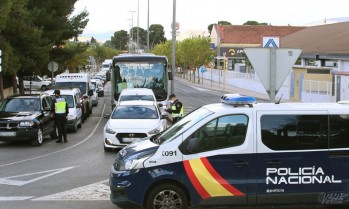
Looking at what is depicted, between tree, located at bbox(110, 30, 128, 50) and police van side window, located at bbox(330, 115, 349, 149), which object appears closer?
police van side window, located at bbox(330, 115, 349, 149)

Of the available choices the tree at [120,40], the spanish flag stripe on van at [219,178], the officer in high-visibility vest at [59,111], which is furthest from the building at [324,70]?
the tree at [120,40]

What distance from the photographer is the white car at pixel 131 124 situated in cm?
1380

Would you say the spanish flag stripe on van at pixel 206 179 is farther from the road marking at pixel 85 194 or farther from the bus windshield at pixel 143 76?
the bus windshield at pixel 143 76

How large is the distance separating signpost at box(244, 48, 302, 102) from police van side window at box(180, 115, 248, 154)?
246cm

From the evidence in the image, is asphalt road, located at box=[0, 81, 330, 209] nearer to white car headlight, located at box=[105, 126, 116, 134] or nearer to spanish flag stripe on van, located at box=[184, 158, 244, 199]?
white car headlight, located at box=[105, 126, 116, 134]

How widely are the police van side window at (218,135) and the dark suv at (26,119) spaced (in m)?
9.83

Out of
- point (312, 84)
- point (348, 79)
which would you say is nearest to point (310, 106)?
point (348, 79)

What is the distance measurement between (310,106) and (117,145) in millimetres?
7516

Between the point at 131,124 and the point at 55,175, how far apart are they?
3.77 m

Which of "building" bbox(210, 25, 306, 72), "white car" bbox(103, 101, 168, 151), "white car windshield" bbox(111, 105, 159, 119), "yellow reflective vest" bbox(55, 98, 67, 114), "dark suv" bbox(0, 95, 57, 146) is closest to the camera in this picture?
"white car" bbox(103, 101, 168, 151)

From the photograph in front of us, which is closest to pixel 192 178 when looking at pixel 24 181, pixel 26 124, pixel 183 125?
pixel 183 125

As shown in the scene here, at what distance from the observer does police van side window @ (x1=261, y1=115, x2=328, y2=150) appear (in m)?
7.09

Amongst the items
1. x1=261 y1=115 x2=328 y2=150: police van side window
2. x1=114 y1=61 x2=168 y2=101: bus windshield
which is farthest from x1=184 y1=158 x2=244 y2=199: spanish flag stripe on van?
x1=114 y1=61 x2=168 y2=101: bus windshield

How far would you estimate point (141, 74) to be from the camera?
23.3 m
